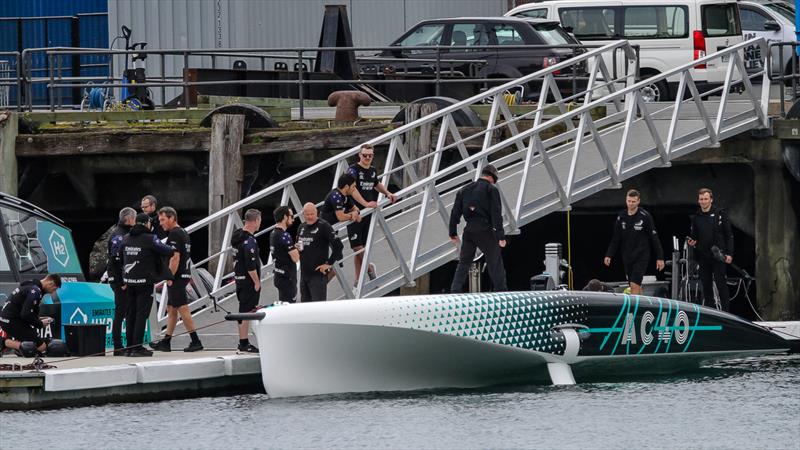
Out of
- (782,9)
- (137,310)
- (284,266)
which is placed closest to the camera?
(137,310)

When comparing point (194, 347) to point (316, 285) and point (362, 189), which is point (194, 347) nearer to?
point (316, 285)

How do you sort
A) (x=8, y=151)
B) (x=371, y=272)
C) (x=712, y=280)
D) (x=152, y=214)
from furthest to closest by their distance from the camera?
(x=8, y=151) → (x=712, y=280) → (x=371, y=272) → (x=152, y=214)

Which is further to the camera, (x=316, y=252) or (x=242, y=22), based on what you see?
(x=242, y=22)

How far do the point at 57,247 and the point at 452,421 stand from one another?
16.9ft

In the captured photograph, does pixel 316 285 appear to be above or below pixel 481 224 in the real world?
below

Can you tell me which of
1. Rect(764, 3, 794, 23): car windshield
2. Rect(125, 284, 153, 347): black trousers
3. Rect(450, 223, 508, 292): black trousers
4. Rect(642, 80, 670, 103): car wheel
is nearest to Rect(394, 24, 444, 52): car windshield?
Rect(642, 80, 670, 103): car wheel

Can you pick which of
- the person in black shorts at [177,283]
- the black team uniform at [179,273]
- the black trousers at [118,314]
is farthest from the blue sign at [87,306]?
the black team uniform at [179,273]

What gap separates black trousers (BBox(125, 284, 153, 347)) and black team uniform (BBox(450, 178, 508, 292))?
10.2 feet

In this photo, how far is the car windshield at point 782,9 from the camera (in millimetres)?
30673

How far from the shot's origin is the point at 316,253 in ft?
54.0

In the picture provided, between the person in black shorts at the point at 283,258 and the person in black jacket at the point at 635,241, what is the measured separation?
3552mm

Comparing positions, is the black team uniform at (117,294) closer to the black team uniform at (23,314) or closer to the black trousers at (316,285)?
the black team uniform at (23,314)

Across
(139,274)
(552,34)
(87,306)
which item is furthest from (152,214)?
(552,34)

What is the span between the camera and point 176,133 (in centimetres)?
2189
